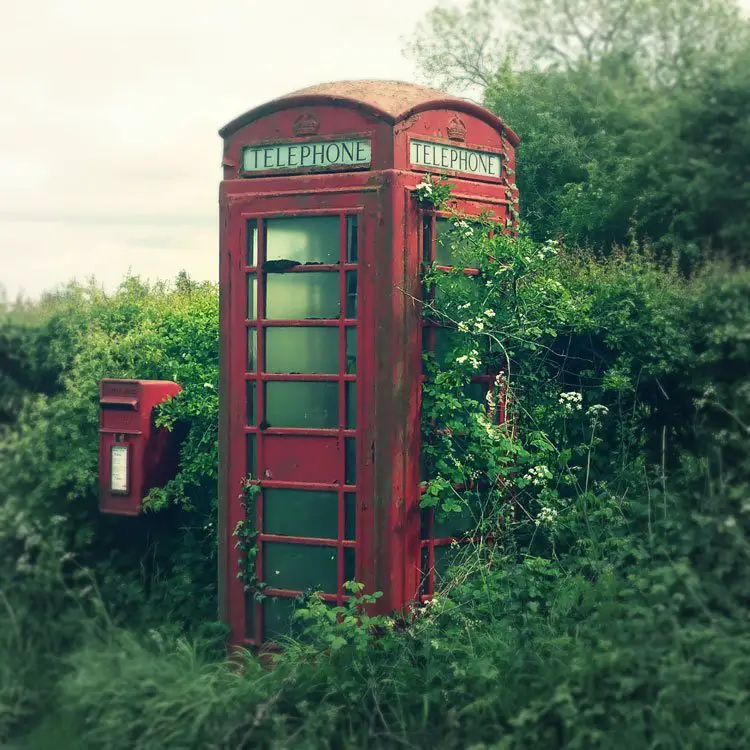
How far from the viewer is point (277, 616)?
6633 mm

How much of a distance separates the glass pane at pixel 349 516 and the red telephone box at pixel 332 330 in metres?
0.02

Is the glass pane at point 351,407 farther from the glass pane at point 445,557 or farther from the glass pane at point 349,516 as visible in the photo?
the glass pane at point 445,557

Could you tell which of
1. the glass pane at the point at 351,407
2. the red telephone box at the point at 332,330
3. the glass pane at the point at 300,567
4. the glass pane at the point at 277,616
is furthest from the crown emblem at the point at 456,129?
the glass pane at the point at 277,616

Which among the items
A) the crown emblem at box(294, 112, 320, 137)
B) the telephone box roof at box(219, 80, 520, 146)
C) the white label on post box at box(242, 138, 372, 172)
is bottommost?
the white label on post box at box(242, 138, 372, 172)

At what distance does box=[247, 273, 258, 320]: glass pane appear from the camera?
6578 millimetres

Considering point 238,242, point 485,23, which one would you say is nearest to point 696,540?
point 238,242

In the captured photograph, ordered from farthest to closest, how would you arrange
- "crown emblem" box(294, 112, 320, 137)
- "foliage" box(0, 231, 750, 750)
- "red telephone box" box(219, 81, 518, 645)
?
"crown emblem" box(294, 112, 320, 137) → "red telephone box" box(219, 81, 518, 645) → "foliage" box(0, 231, 750, 750)

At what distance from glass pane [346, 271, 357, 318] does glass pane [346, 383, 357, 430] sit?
435mm

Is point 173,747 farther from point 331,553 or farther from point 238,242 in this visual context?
point 238,242

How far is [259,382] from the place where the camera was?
257 inches

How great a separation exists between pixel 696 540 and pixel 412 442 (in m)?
1.89

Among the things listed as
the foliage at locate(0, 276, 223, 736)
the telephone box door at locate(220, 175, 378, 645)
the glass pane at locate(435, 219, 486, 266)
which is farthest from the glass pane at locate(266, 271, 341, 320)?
the foliage at locate(0, 276, 223, 736)

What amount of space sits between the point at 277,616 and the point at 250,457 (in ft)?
3.37

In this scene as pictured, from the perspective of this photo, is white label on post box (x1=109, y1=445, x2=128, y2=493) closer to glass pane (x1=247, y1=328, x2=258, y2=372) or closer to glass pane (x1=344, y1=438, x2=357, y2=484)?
glass pane (x1=247, y1=328, x2=258, y2=372)
